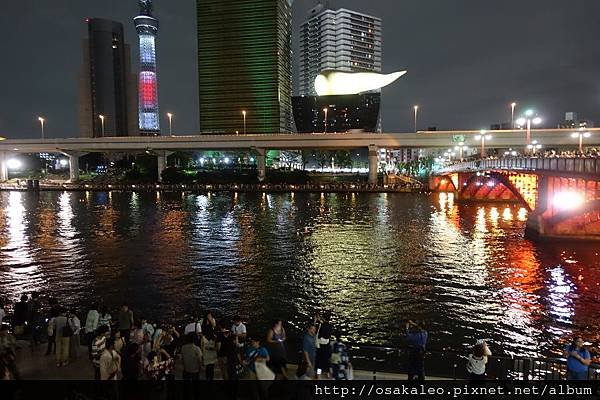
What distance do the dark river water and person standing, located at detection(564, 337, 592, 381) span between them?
8.63 m

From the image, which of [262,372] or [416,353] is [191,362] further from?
[416,353]

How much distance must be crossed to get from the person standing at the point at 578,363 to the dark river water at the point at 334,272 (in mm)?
8626

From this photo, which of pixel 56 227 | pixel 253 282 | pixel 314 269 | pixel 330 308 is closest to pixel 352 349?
pixel 330 308

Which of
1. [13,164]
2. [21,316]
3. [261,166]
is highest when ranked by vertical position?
[13,164]

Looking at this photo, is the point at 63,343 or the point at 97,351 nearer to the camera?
the point at 97,351

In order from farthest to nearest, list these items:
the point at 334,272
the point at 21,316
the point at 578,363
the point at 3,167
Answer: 1. the point at 3,167
2. the point at 334,272
3. the point at 21,316
4. the point at 578,363

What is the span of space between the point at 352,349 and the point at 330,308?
19.2ft

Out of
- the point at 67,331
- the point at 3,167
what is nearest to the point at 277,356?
the point at 67,331

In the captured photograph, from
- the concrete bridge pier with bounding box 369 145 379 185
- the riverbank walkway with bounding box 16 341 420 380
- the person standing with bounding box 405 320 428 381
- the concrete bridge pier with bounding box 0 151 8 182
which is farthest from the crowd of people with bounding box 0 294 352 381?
the concrete bridge pier with bounding box 0 151 8 182

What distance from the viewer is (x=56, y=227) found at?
167 ft

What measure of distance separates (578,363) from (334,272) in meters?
21.1

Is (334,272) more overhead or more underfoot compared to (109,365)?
more underfoot

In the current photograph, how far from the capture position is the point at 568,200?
133 ft

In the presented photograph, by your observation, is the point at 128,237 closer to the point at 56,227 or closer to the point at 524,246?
the point at 56,227
